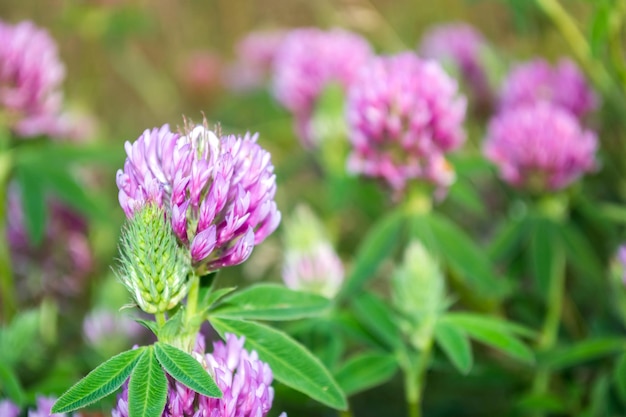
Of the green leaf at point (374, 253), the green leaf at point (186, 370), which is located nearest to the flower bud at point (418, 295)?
the green leaf at point (374, 253)

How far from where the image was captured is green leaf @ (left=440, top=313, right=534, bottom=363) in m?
1.37

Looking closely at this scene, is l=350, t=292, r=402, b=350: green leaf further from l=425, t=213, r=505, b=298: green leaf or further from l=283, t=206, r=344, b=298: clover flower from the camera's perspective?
l=425, t=213, r=505, b=298: green leaf

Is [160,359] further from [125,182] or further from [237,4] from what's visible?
[237,4]

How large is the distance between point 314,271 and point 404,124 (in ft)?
1.18

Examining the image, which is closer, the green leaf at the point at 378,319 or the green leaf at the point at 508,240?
the green leaf at the point at 378,319

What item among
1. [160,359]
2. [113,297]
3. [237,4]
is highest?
[237,4]

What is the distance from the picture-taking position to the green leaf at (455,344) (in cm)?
128

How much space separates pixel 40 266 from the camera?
222 cm

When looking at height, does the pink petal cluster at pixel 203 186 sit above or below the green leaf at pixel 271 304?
above

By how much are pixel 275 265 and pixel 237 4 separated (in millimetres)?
2451

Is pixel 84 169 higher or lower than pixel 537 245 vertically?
higher

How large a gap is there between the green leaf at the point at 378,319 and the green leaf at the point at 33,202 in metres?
0.73

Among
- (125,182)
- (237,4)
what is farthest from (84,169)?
(237,4)

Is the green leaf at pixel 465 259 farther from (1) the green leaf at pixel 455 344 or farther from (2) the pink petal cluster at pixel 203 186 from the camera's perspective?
(2) the pink petal cluster at pixel 203 186
